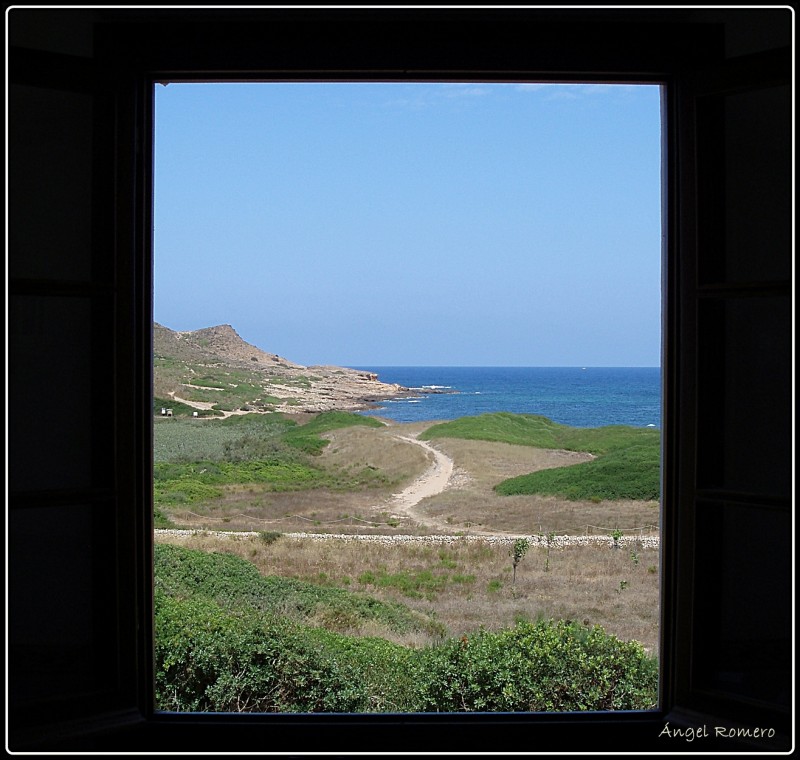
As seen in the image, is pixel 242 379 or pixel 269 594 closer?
pixel 269 594

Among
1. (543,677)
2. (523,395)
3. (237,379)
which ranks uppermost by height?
(237,379)

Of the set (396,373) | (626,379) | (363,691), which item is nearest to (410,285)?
(396,373)

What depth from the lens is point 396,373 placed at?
5246 mm

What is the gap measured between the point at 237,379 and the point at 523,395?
2.98 metres

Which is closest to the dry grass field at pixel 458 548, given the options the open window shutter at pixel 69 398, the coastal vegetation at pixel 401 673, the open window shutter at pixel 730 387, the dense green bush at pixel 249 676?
the coastal vegetation at pixel 401 673

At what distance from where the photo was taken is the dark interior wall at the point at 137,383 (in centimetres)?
123

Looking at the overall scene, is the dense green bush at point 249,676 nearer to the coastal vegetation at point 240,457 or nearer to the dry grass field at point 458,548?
the dry grass field at point 458,548

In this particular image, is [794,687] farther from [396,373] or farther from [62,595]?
[396,373]

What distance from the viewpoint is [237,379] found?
4180 millimetres

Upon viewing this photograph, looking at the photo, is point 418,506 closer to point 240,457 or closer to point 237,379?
point 240,457

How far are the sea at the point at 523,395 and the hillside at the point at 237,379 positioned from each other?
275 millimetres

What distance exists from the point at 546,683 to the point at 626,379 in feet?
10.9

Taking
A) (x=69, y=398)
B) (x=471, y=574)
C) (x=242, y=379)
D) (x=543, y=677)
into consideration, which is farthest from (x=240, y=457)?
(x=69, y=398)

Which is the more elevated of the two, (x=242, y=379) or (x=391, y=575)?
(x=242, y=379)
